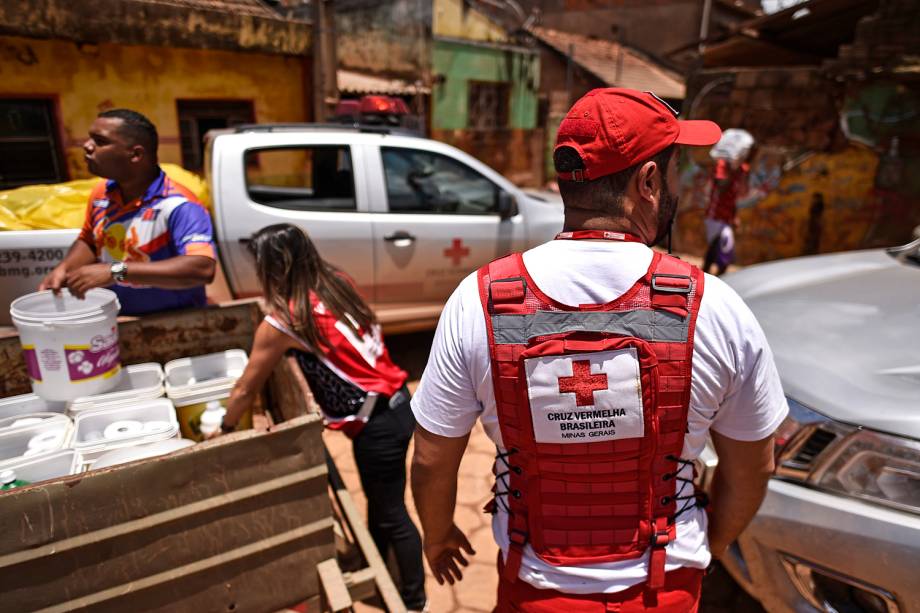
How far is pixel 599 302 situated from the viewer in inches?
45.4

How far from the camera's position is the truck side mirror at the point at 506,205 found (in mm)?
4594

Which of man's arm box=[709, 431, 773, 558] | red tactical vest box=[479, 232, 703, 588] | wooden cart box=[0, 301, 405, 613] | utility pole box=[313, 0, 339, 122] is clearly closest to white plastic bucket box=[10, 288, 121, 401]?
wooden cart box=[0, 301, 405, 613]

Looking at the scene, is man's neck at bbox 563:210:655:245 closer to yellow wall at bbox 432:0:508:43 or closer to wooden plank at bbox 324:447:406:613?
wooden plank at bbox 324:447:406:613

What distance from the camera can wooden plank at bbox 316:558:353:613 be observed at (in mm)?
1846

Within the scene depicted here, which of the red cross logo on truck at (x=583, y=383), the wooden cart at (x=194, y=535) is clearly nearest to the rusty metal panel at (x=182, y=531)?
the wooden cart at (x=194, y=535)

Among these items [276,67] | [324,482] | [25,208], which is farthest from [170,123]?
[324,482]

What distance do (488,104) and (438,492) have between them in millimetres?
13481

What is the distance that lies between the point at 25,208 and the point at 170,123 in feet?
13.2

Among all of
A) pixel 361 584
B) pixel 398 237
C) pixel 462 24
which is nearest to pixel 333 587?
pixel 361 584

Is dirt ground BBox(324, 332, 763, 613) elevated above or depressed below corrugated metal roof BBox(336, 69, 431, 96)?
below

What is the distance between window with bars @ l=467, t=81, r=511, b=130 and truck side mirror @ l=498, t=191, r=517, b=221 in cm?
930

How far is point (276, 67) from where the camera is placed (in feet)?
25.2

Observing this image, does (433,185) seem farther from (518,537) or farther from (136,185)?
(518,537)

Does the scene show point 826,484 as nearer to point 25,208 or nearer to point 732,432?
point 732,432
